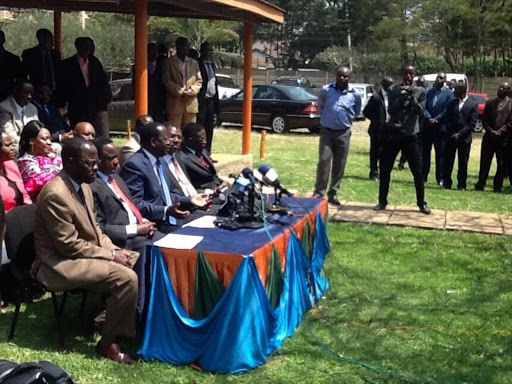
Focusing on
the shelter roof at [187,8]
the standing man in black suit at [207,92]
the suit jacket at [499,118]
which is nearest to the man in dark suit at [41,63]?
the shelter roof at [187,8]

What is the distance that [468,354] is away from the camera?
16.8ft

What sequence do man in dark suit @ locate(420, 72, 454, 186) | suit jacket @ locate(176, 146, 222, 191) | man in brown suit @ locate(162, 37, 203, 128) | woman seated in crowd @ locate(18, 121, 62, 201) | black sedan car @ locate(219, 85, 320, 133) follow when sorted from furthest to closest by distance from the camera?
black sedan car @ locate(219, 85, 320, 133) → man in dark suit @ locate(420, 72, 454, 186) → man in brown suit @ locate(162, 37, 203, 128) → suit jacket @ locate(176, 146, 222, 191) → woman seated in crowd @ locate(18, 121, 62, 201)

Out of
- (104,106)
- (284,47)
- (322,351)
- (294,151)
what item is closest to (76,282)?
(322,351)

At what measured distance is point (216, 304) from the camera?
464 cm

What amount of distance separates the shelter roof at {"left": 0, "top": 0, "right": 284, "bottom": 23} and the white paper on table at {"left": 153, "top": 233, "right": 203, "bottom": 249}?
5.66 m

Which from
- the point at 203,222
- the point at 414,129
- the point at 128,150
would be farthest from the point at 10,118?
the point at 414,129

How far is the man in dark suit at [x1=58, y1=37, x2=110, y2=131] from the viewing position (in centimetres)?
937

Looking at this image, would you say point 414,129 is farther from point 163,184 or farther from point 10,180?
point 10,180

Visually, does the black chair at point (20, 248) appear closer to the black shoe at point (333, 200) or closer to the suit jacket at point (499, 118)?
the black shoe at point (333, 200)

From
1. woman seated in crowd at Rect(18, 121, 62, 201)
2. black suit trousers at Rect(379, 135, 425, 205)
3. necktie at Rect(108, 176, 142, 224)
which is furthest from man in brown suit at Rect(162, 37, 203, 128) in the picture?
necktie at Rect(108, 176, 142, 224)

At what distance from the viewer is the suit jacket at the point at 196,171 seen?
7.20m

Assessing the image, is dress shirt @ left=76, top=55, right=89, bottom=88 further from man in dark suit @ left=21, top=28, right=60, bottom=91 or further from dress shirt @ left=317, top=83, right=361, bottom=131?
dress shirt @ left=317, top=83, right=361, bottom=131

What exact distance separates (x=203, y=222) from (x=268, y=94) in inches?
658

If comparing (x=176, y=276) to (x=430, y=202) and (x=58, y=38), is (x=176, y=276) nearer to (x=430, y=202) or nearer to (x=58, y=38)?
(x=430, y=202)
